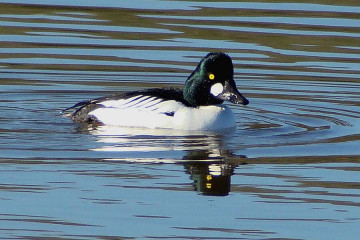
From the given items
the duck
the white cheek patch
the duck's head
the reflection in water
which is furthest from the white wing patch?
the reflection in water

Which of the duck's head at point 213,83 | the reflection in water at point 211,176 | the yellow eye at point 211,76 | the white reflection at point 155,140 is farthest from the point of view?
the yellow eye at point 211,76

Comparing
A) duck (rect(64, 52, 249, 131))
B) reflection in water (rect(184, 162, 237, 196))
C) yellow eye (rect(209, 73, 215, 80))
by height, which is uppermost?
yellow eye (rect(209, 73, 215, 80))

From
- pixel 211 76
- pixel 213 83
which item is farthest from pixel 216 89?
pixel 211 76

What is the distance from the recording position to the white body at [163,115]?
13.6m

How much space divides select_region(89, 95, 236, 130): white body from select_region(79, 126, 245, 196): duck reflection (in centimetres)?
17

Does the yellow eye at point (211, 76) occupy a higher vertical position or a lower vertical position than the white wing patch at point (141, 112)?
higher

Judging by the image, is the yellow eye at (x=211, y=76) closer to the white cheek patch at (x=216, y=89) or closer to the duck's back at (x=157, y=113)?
the white cheek patch at (x=216, y=89)

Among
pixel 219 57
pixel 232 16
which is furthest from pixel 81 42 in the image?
pixel 219 57

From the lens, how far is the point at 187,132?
529 inches

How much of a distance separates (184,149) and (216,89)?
6.42ft

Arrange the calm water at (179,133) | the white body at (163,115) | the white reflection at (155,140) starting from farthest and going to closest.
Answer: the white body at (163,115) → the white reflection at (155,140) → the calm water at (179,133)

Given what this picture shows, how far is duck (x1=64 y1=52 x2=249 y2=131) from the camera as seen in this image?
13.6 m

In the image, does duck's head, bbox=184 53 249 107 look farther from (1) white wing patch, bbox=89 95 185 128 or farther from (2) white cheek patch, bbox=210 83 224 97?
(1) white wing patch, bbox=89 95 185 128

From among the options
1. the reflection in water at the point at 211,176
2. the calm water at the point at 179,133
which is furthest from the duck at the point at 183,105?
the reflection in water at the point at 211,176
